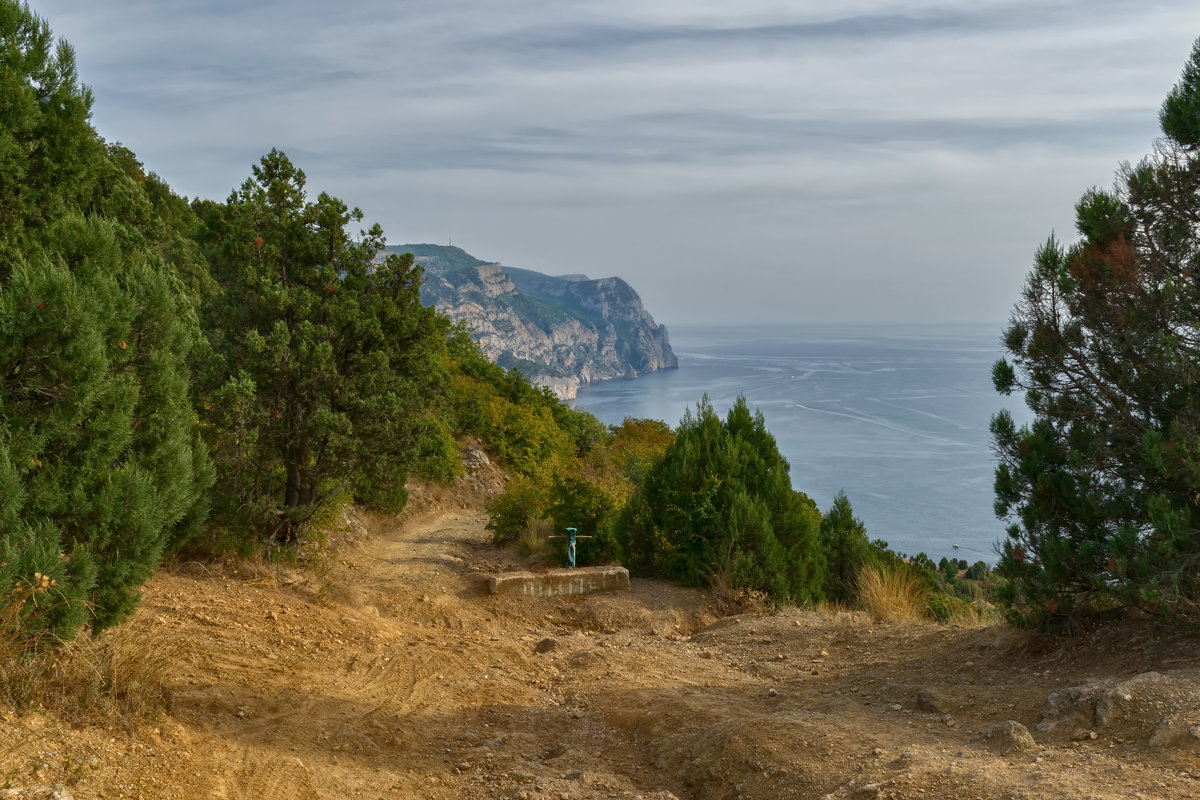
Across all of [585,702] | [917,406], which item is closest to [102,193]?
[585,702]

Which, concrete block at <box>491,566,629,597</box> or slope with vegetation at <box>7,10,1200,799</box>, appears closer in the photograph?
slope with vegetation at <box>7,10,1200,799</box>

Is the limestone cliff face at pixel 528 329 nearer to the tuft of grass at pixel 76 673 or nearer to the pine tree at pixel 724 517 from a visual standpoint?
the pine tree at pixel 724 517

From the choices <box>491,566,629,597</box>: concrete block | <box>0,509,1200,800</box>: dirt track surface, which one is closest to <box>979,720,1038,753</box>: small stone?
<box>0,509,1200,800</box>: dirt track surface

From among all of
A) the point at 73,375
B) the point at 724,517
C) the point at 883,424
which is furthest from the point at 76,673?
the point at 883,424

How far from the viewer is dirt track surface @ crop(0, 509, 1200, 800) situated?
459 centimetres

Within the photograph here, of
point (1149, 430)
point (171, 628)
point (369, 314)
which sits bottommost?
point (171, 628)

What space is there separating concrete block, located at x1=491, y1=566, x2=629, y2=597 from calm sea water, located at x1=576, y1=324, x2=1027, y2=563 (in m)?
2.65

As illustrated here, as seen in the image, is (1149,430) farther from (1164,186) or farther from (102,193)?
(102,193)

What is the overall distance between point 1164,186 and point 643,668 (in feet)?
19.0

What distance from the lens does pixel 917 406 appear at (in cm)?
7806

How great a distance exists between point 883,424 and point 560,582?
60928 mm

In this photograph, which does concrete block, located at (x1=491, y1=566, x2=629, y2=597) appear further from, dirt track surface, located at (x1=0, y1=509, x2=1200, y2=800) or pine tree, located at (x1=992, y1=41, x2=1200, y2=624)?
pine tree, located at (x1=992, y1=41, x2=1200, y2=624)

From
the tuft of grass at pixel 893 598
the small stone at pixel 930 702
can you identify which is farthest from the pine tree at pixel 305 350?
the small stone at pixel 930 702

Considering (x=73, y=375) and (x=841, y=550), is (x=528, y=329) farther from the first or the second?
(x=73, y=375)
